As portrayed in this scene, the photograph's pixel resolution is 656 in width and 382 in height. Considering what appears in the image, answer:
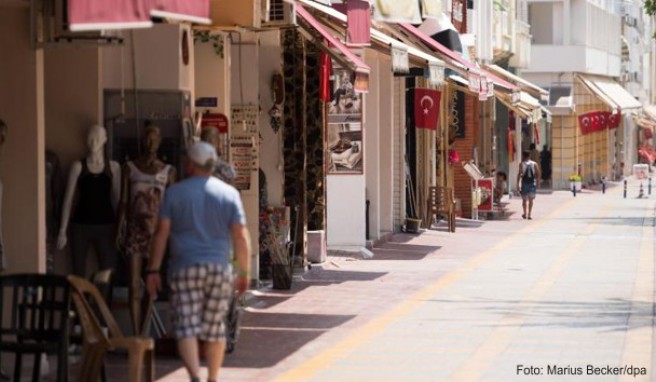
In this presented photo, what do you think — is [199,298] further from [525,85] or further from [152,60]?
[525,85]

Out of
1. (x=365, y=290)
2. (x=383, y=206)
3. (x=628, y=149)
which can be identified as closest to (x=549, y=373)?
(x=365, y=290)

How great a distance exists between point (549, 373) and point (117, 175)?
13.0 feet

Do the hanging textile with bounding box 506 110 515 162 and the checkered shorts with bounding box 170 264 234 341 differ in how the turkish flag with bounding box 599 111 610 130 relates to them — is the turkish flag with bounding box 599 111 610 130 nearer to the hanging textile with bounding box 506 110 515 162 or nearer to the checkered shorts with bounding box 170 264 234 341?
the hanging textile with bounding box 506 110 515 162

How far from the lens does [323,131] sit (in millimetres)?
23391

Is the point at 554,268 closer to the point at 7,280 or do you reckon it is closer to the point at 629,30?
the point at 7,280

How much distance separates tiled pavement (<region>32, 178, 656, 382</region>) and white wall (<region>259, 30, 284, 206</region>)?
1.24 m

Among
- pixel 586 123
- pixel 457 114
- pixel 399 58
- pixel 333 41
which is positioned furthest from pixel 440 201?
pixel 586 123

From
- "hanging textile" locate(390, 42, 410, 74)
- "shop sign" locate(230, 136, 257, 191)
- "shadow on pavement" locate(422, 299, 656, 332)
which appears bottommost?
"shadow on pavement" locate(422, 299, 656, 332)

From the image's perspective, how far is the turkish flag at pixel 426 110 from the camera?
32875 millimetres

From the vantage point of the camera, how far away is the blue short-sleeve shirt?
10.9 meters

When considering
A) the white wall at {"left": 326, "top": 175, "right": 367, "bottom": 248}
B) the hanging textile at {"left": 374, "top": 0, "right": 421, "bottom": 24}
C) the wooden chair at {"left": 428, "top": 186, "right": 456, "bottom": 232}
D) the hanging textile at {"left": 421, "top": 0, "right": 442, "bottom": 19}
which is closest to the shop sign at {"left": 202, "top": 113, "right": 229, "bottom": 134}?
the hanging textile at {"left": 374, "top": 0, "right": 421, "bottom": 24}

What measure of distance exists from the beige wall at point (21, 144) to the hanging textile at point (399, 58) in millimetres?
8840

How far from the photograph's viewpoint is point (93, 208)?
14.3 m

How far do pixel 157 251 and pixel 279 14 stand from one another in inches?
290
